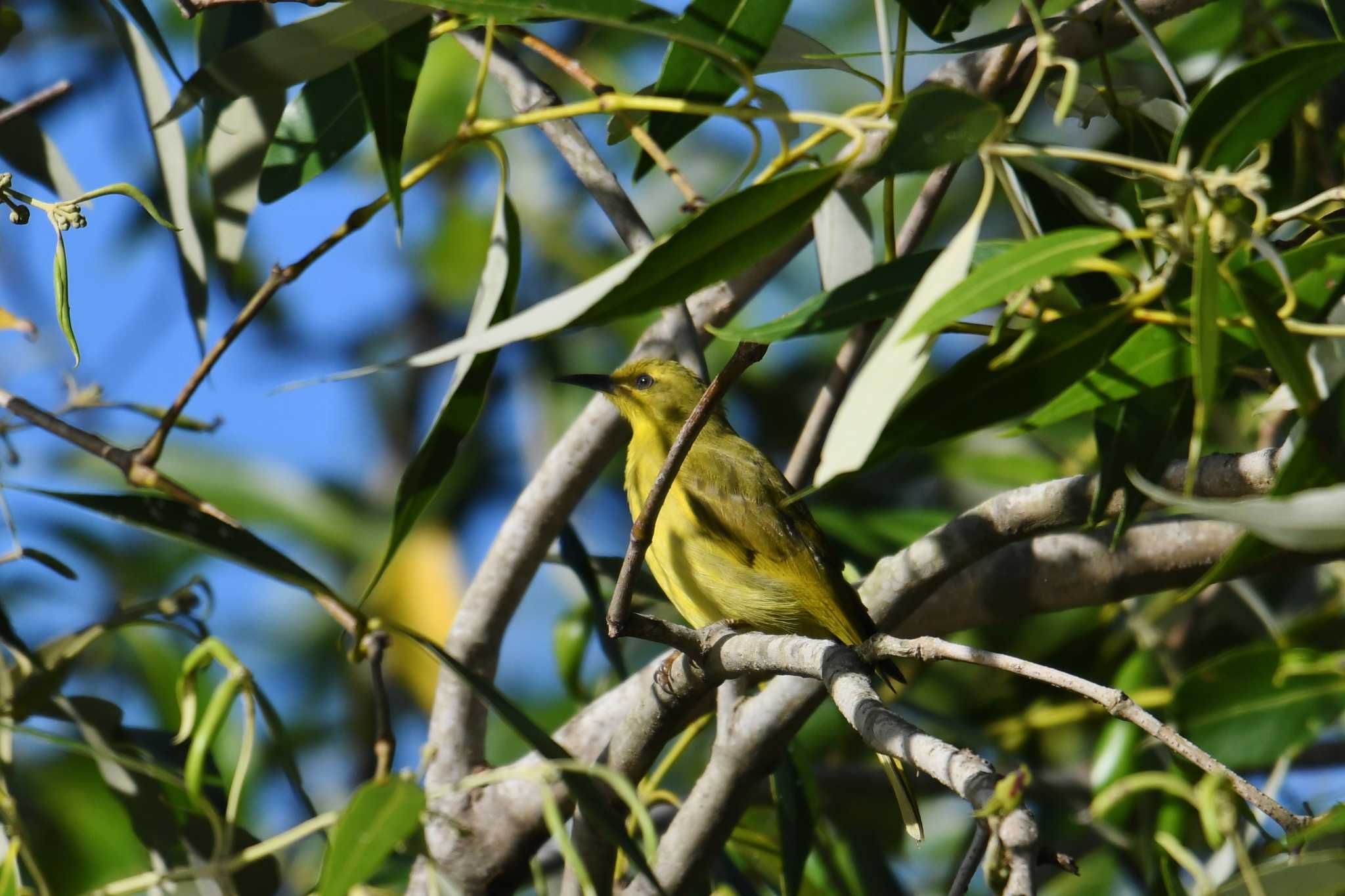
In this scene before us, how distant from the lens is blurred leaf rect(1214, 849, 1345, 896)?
4.90ft

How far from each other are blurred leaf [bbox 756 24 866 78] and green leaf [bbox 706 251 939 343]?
525 millimetres

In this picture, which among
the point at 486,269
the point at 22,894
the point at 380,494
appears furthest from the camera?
the point at 380,494

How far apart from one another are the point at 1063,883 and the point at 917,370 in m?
3.20

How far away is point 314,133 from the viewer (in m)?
2.63

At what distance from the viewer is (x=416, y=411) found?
6.67 metres

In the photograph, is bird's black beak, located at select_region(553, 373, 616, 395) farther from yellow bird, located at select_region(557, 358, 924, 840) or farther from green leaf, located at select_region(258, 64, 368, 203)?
green leaf, located at select_region(258, 64, 368, 203)

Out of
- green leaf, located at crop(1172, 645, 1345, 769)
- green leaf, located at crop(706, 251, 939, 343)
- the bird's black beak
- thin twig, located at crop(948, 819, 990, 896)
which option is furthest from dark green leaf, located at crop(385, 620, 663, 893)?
the bird's black beak

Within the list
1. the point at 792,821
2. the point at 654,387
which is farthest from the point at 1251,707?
the point at 654,387

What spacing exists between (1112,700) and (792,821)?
1.45 metres

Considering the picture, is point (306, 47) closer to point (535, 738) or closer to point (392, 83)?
point (392, 83)

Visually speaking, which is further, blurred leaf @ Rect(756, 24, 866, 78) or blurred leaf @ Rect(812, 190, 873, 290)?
blurred leaf @ Rect(812, 190, 873, 290)

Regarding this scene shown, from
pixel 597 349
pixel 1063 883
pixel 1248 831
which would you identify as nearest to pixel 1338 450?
pixel 1248 831

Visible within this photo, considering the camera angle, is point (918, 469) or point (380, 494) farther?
point (380, 494)

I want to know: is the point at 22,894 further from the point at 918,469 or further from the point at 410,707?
the point at 410,707
